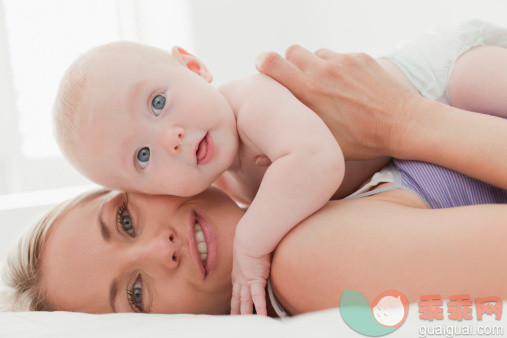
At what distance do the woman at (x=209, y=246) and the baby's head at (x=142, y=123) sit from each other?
85 millimetres

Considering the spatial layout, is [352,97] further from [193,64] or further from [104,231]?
[104,231]

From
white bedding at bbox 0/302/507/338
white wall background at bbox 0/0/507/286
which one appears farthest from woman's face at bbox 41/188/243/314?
white wall background at bbox 0/0/507/286

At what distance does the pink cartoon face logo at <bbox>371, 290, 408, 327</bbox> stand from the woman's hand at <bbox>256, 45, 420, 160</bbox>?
1.36 ft

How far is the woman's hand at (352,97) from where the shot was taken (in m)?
1.08

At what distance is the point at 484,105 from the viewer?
1178mm

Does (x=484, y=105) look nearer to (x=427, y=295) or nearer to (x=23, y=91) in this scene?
(x=427, y=295)

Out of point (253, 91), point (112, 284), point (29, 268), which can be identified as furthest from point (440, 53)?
point (29, 268)

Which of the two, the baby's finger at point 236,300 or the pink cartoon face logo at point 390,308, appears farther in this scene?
the baby's finger at point 236,300

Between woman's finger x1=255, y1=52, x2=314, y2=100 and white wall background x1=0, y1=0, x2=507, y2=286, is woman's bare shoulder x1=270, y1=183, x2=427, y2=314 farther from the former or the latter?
white wall background x1=0, y1=0, x2=507, y2=286

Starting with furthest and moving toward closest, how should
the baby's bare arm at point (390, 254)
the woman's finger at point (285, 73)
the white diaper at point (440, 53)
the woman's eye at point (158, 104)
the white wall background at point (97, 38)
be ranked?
the white wall background at point (97, 38) < the white diaper at point (440, 53) < the woman's finger at point (285, 73) < the woman's eye at point (158, 104) < the baby's bare arm at point (390, 254)

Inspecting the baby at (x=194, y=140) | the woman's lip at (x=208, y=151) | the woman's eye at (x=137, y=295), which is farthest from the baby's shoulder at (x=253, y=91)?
the woman's eye at (x=137, y=295)

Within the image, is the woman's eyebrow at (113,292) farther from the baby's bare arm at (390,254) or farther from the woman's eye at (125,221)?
the baby's bare arm at (390,254)

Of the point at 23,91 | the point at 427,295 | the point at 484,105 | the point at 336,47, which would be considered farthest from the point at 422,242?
the point at 23,91

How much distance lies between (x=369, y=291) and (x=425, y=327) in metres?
0.18
